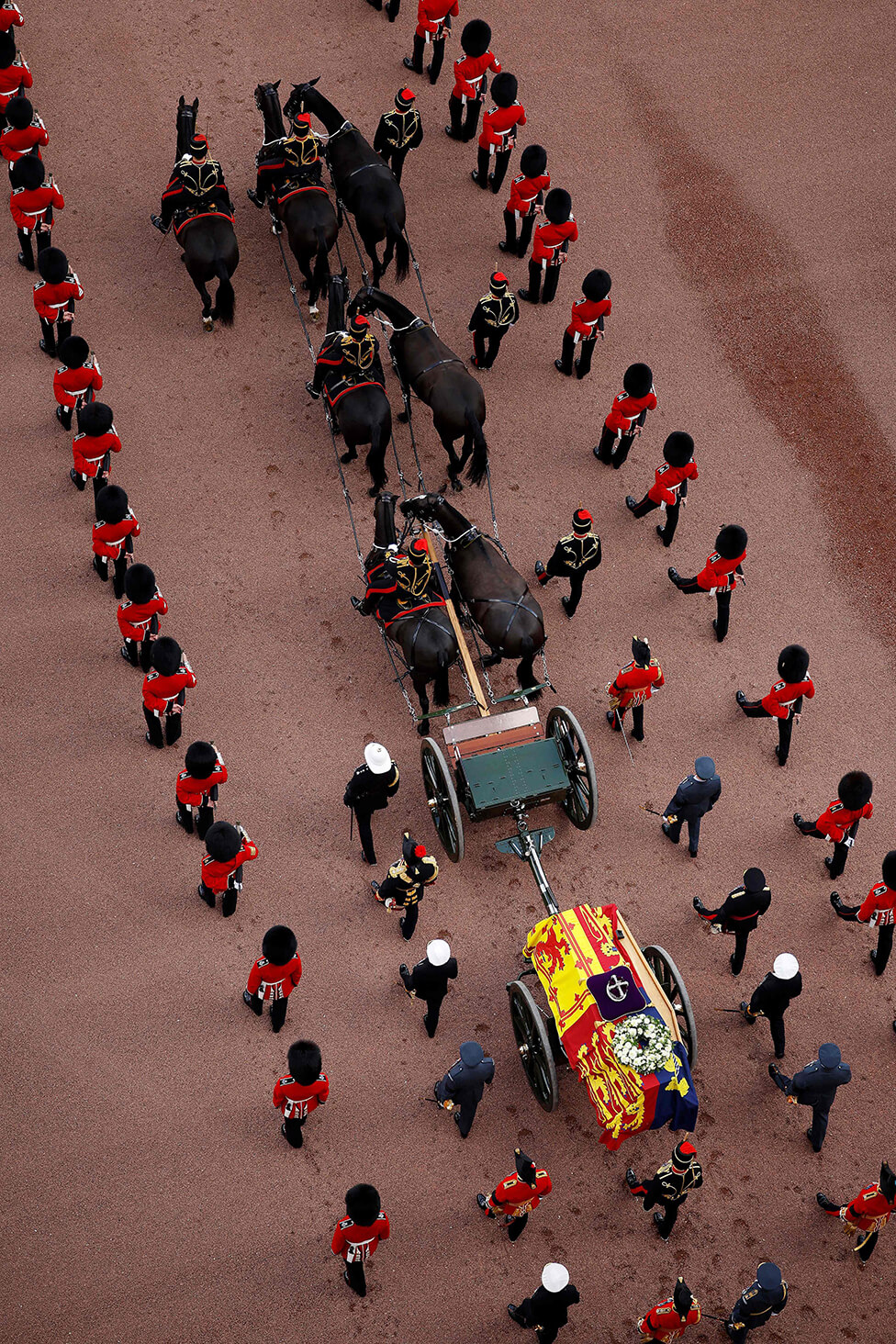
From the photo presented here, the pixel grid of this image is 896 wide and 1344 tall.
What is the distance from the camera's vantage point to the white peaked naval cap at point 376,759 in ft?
33.7

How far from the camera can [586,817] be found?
424 inches

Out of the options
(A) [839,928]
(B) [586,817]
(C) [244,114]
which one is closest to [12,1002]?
(B) [586,817]

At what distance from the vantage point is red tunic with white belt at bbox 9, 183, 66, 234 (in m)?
13.0

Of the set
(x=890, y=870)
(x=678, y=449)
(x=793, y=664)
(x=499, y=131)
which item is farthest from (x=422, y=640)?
(x=499, y=131)

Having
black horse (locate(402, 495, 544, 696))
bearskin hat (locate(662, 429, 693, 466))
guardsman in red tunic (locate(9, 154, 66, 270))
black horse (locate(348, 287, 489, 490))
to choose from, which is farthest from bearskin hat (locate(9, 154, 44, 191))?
bearskin hat (locate(662, 429, 693, 466))

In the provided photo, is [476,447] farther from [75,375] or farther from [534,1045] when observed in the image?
[534,1045]

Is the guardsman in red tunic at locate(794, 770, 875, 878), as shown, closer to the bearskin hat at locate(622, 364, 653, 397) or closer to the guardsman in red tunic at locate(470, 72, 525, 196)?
the bearskin hat at locate(622, 364, 653, 397)

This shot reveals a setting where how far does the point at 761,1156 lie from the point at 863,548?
206 inches

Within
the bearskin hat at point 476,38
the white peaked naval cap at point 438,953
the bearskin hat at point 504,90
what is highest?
the bearskin hat at point 476,38

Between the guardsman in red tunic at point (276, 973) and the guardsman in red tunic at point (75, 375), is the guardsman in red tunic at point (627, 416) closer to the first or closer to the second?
the guardsman in red tunic at point (75, 375)

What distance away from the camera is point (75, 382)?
477 inches

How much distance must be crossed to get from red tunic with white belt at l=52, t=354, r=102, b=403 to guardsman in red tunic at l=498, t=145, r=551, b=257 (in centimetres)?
400

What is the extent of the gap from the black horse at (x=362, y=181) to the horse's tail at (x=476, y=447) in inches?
82.5

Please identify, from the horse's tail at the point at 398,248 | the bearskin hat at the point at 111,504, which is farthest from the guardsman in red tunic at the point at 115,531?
the horse's tail at the point at 398,248
